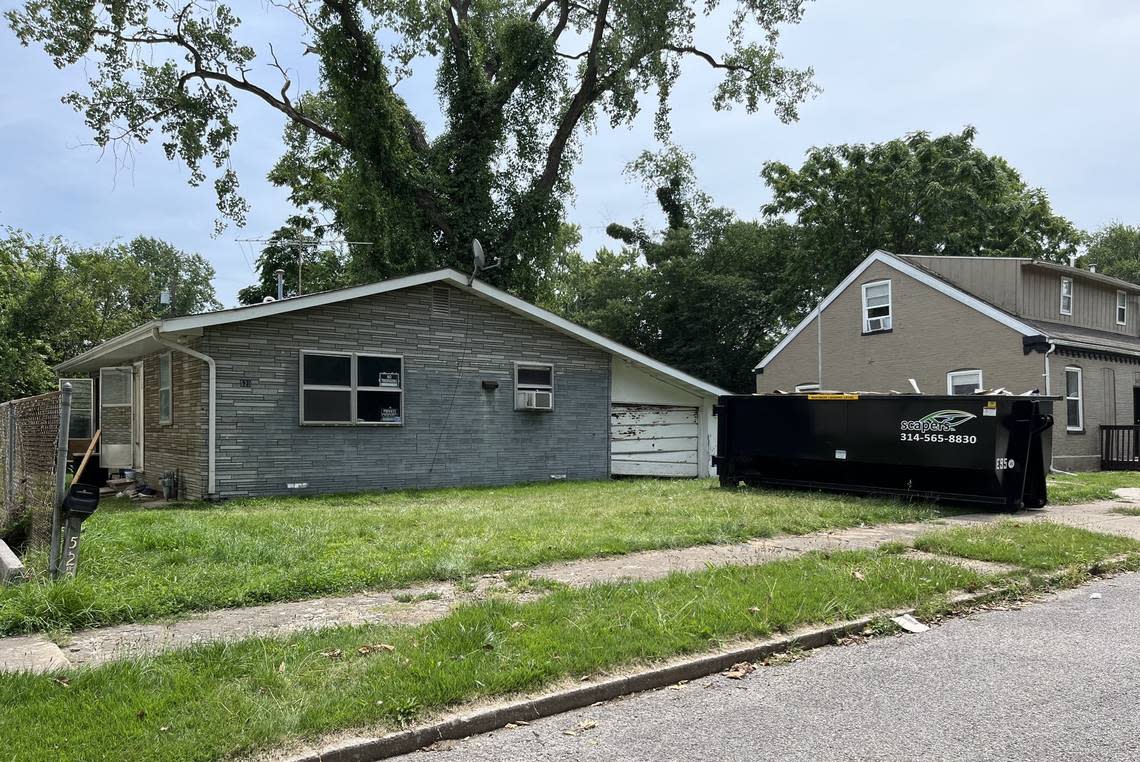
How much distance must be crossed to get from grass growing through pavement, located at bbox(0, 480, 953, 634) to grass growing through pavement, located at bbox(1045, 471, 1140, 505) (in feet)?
11.3

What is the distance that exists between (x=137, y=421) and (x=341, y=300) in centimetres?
635

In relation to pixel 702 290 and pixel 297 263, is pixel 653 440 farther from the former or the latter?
pixel 297 263

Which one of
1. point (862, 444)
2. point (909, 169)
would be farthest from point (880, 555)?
point (909, 169)

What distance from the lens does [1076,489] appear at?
1355cm

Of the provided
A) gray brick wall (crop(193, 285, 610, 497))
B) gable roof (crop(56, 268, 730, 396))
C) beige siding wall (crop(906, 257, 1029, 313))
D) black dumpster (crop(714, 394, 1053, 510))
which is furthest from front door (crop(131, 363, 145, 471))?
beige siding wall (crop(906, 257, 1029, 313))

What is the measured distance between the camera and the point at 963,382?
65.0 feet

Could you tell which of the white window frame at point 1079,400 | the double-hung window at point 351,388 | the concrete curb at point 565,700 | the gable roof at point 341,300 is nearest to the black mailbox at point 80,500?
the concrete curb at point 565,700

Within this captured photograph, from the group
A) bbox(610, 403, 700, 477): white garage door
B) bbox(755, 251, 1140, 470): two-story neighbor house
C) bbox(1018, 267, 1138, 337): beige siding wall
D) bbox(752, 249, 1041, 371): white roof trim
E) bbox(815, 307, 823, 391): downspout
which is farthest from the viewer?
bbox(815, 307, 823, 391): downspout

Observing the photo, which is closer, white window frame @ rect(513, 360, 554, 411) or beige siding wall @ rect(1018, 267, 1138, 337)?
white window frame @ rect(513, 360, 554, 411)

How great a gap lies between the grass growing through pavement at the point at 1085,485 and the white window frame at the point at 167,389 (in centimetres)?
1525

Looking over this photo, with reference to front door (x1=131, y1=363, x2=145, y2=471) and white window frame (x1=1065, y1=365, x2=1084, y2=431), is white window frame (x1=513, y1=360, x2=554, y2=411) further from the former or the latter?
white window frame (x1=1065, y1=365, x2=1084, y2=431)

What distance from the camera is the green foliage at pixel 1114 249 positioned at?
49.9 metres

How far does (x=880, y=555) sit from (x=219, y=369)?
1046 centimetres

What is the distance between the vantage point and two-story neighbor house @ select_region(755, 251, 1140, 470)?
18844 millimetres
